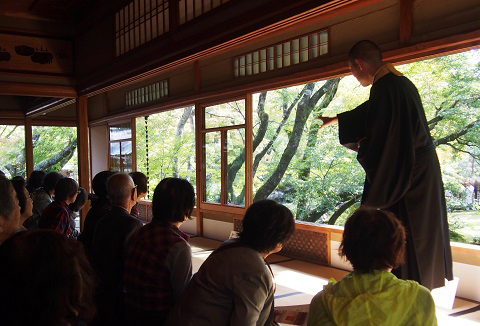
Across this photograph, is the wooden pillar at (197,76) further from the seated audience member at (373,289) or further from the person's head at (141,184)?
the seated audience member at (373,289)

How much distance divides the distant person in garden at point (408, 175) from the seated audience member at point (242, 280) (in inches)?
15.1

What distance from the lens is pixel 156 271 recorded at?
1.56 m

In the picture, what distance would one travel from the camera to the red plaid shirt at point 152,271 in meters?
1.57

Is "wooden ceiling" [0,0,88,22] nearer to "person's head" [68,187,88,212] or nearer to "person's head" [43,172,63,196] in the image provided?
"person's head" [43,172,63,196]

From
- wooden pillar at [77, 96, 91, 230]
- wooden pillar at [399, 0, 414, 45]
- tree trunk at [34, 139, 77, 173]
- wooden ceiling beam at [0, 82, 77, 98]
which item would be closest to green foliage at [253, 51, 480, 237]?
wooden pillar at [399, 0, 414, 45]

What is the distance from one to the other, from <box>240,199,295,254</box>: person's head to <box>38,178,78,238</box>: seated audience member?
1704mm

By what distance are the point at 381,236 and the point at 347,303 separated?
21cm

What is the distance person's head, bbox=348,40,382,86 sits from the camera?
156cm

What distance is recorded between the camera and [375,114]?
151 centimetres

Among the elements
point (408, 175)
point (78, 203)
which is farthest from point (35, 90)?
point (408, 175)

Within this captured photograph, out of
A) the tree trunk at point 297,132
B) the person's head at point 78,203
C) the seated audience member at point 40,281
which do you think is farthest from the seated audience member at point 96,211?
the tree trunk at point 297,132

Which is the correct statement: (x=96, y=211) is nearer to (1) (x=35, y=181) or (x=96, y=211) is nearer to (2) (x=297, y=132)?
(1) (x=35, y=181)

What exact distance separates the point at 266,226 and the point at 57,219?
1.88 metres

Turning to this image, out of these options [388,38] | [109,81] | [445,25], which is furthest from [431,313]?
[109,81]
